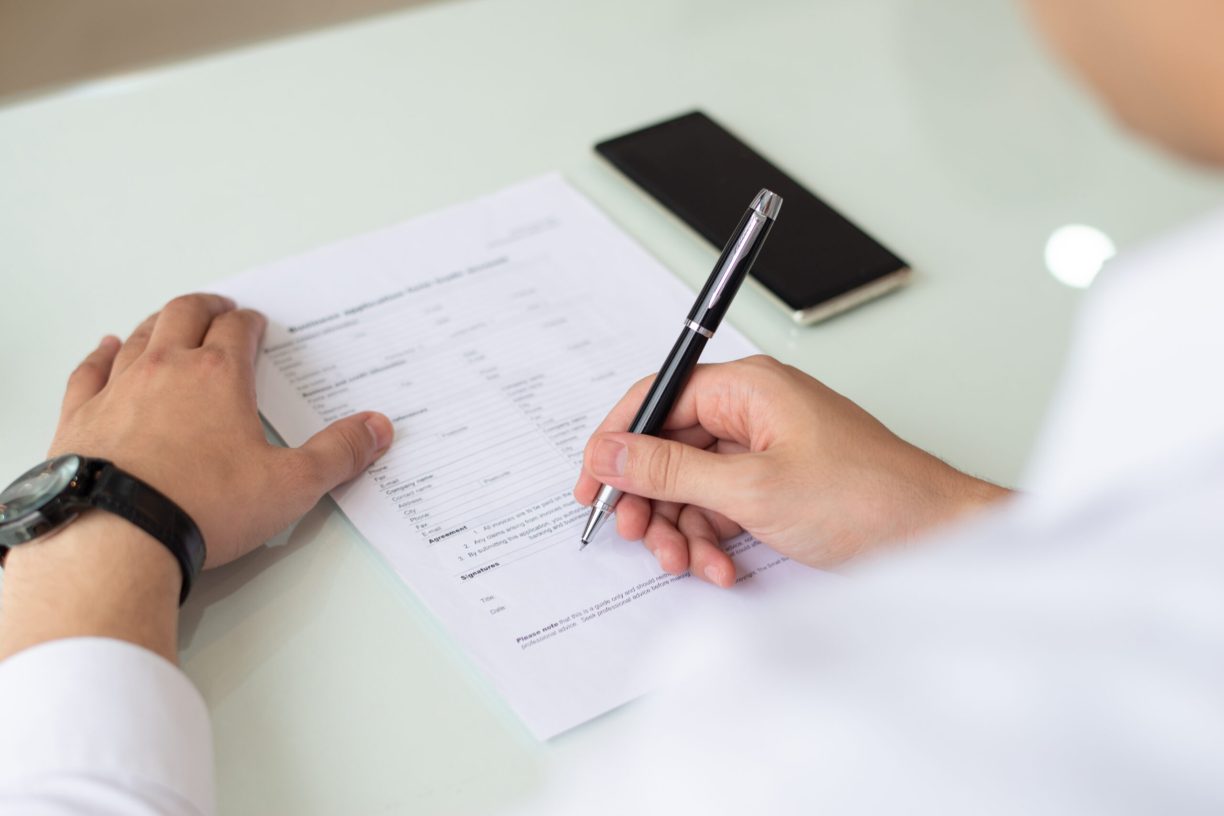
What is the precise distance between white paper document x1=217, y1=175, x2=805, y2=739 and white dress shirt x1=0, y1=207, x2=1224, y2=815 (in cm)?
28

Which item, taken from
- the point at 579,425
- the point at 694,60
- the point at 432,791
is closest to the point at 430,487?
the point at 579,425

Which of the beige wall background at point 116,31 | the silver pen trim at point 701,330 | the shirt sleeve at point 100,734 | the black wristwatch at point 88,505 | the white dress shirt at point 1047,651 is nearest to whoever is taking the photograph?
the white dress shirt at point 1047,651

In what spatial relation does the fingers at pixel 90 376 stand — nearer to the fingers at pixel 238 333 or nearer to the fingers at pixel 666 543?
the fingers at pixel 238 333

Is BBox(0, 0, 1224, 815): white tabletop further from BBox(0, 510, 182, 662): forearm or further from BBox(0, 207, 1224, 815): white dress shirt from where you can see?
BBox(0, 207, 1224, 815): white dress shirt

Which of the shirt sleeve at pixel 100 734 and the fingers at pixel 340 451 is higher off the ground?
the fingers at pixel 340 451

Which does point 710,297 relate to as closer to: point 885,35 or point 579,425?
point 579,425

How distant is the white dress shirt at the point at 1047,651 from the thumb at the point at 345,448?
39 cm

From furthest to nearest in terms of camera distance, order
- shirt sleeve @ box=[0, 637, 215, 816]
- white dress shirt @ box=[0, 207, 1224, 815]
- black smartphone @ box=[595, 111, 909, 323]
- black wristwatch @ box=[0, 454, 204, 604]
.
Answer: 1. black smartphone @ box=[595, 111, 909, 323]
2. black wristwatch @ box=[0, 454, 204, 604]
3. shirt sleeve @ box=[0, 637, 215, 816]
4. white dress shirt @ box=[0, 207, 1224, 815]

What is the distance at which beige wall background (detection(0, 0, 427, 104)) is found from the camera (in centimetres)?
Result: 257

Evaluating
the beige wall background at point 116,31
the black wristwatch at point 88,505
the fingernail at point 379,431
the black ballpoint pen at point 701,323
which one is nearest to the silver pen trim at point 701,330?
the black ballpoint pen at point 701,323

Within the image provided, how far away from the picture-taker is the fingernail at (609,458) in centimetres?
74

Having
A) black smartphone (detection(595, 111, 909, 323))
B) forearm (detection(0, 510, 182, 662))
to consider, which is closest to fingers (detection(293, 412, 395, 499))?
forearm (detection(0, 510, 182, 662))

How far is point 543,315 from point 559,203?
16 cm

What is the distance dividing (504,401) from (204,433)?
21 centimetres
